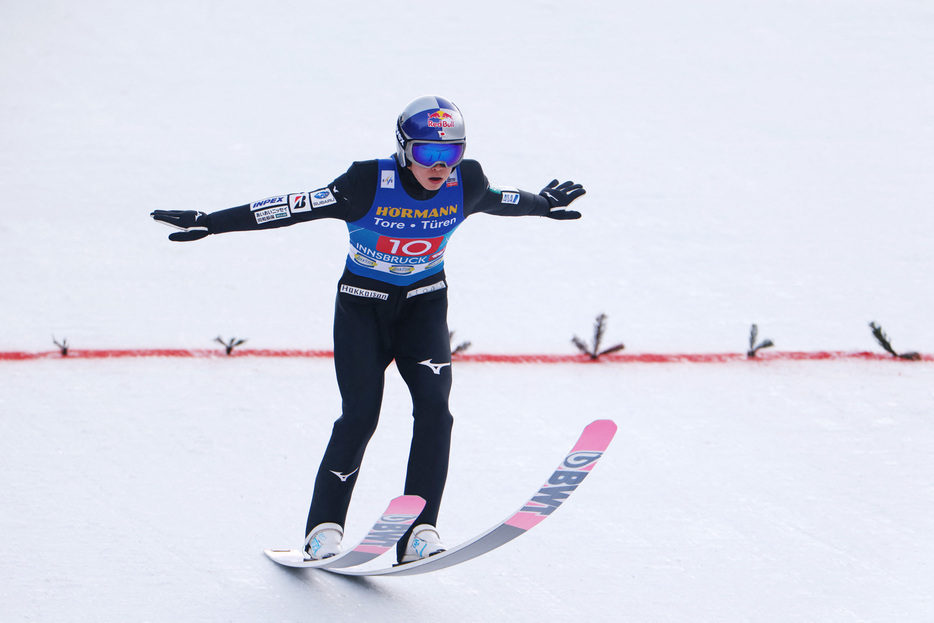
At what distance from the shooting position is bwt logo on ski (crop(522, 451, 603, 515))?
3.11 meters

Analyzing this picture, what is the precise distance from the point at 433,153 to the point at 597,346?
2.20 metres

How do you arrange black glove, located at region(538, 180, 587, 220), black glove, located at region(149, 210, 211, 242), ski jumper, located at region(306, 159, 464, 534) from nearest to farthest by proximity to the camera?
black glove, located at region(149, 210, 211, 242) → ski jumper, located at region(306, 159, 464, 534) → black glove, located at region(538, 180, 587, 220)

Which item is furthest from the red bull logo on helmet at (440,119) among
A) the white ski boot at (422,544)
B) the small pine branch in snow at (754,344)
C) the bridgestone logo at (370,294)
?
the small pine branch in snow at (754,344)

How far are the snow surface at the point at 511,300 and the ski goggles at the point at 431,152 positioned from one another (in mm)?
1376

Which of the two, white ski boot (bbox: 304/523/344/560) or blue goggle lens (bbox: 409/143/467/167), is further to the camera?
white ski boot (bbox: 304/523/344/560)

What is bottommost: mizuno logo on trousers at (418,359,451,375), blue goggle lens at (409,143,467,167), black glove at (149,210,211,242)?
mizuno logo on trousers at (418,359,451,375)

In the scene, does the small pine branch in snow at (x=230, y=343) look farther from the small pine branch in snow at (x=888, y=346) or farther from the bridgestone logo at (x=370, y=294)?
the small pine branch in snow at (x=888, y=346)

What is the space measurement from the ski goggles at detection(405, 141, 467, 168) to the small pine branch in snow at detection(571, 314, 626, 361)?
6.80 ft

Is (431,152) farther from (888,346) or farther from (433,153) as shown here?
(888,346)

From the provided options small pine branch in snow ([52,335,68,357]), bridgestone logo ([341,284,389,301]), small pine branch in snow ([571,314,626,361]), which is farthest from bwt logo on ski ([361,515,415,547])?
small pine branch in snow ([52,335,68,357])

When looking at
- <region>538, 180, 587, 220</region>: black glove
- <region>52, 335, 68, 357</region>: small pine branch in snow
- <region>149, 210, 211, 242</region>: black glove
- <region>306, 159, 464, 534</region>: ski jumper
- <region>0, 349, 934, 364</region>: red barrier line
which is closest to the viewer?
<region>149, 210, 211, 242</region>: black glove

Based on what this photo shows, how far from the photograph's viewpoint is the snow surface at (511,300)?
3.34 meters

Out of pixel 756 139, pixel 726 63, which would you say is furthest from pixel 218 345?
pixel 726 63

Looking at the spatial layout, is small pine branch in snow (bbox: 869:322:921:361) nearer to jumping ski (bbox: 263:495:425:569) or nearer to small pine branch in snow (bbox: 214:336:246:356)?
jumping ski (bbox: 263:495:425:569)
